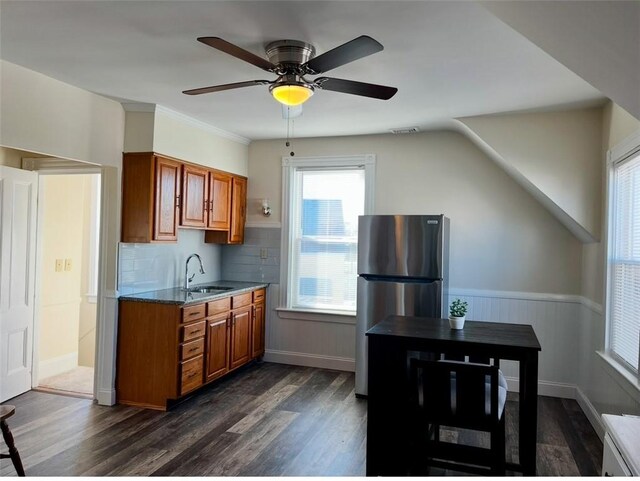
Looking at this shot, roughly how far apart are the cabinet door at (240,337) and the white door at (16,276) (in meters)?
1.81

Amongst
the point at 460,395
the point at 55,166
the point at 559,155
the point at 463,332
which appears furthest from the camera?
the point at 55,166

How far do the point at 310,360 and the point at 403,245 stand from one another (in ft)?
6.18

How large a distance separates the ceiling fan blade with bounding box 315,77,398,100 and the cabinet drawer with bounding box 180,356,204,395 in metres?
2.55

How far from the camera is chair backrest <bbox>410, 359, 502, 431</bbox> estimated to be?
2.14 meters

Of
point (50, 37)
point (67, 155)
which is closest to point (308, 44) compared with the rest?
point (50, 37)

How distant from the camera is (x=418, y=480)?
874 millimetres

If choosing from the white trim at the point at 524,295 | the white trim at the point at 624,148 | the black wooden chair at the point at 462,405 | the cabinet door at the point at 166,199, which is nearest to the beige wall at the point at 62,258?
the cabinet door at the point at 166,199

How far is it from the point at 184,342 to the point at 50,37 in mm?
2355

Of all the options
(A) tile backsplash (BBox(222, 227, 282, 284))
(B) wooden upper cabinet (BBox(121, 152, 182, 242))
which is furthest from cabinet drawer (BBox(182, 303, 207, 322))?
(A) tile backsplash (BBox(222, 227, 282, 284))

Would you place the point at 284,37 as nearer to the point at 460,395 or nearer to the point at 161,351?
the point at 460,395

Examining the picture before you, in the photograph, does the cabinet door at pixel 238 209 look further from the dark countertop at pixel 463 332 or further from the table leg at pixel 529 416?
the table leg at pixel 529 416

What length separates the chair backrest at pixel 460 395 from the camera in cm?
214

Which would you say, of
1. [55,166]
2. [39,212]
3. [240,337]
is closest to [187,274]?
[240,337]

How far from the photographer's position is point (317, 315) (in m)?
4.98
